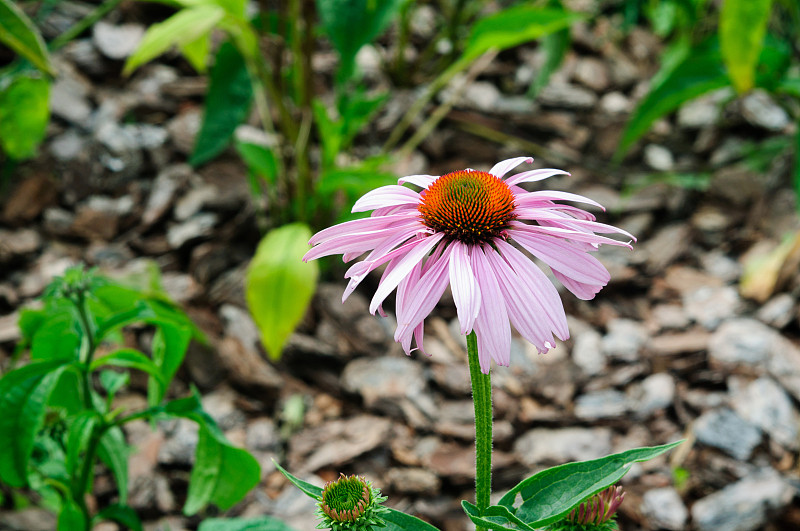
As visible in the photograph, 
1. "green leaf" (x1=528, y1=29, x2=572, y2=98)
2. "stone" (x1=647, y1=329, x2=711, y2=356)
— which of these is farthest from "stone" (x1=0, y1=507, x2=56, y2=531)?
"green leaf" (x1=528, y1=29, x2=572, y2=98)

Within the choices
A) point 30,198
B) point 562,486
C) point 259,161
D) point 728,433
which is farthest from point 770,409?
point 30,198

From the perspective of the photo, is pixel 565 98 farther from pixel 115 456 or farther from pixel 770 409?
pixel 115 456

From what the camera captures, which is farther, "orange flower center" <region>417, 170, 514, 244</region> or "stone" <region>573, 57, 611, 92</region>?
"stone" <region>573, 57, 611, 92</region>

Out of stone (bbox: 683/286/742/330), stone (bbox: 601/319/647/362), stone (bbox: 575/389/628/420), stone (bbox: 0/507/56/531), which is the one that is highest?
stone (bbox: 683/286/742/330)

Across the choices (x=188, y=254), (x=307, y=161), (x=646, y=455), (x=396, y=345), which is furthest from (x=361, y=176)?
(x=646, y=455)

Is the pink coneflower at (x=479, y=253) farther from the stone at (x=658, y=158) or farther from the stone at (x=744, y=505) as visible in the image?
the stone at (x=658, y=158)

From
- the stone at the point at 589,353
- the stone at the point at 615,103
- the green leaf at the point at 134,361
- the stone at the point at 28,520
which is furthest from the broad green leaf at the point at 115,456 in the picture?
the stone at the point at 615,103

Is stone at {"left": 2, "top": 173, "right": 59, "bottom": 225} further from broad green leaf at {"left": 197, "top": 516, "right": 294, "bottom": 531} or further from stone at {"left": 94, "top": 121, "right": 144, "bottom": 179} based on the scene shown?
broad green leaf at {"left": 197, "top": 516, "right": 294, "bottom": 531}
